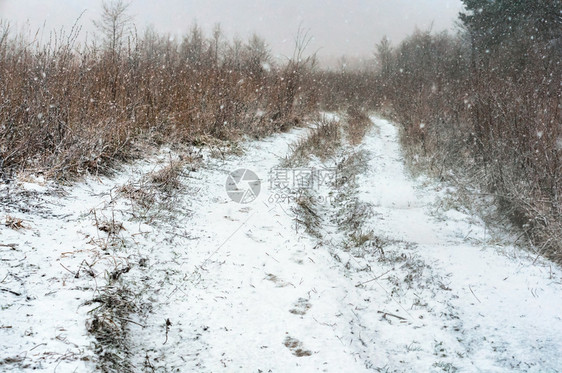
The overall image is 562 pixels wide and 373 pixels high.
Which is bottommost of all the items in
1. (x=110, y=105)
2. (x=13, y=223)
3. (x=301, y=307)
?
(x=301, y=307)

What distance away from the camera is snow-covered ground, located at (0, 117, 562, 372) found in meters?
1.88

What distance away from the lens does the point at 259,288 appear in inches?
101

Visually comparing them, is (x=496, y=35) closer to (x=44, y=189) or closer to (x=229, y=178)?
(x=229, y=178)

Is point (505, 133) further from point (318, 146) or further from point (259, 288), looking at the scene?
point (259, 288)

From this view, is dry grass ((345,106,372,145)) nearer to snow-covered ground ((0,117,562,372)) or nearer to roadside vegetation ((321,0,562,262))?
roadside vegetation ((321,0,562,262))

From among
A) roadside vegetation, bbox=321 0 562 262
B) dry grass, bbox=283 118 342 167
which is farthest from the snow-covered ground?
dry grass, bbox=283 118 342 167

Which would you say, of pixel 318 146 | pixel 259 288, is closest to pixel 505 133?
pixel 318 146

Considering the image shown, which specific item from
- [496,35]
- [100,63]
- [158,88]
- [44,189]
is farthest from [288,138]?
[496,35]

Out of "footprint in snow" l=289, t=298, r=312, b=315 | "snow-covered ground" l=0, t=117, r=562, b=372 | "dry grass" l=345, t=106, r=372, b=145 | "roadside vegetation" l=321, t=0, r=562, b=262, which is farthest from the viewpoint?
"dry grass" l=345, t=106, r=372, b=145

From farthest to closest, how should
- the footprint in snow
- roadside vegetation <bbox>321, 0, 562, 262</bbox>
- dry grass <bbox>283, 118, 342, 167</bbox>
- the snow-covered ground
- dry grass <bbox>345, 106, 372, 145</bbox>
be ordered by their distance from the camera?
1. dry grass <bbox>345, 106, 372, 145</bbox>
2. dry grass <bbox>283, 118, 342, 167</bbox>
3. roadside vegetation <bbox>321, 0, 562, 262</bbox>
4. the footprint in snow
5. the snow-covered ground

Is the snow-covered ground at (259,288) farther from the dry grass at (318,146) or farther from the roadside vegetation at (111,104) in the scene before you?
the dry grass at (318,146)

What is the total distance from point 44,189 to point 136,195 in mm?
761

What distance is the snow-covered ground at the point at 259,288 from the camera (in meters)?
1.88

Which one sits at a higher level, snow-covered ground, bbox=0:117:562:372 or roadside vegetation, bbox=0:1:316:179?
roadside vegetation, bbox=0:1:316:179
